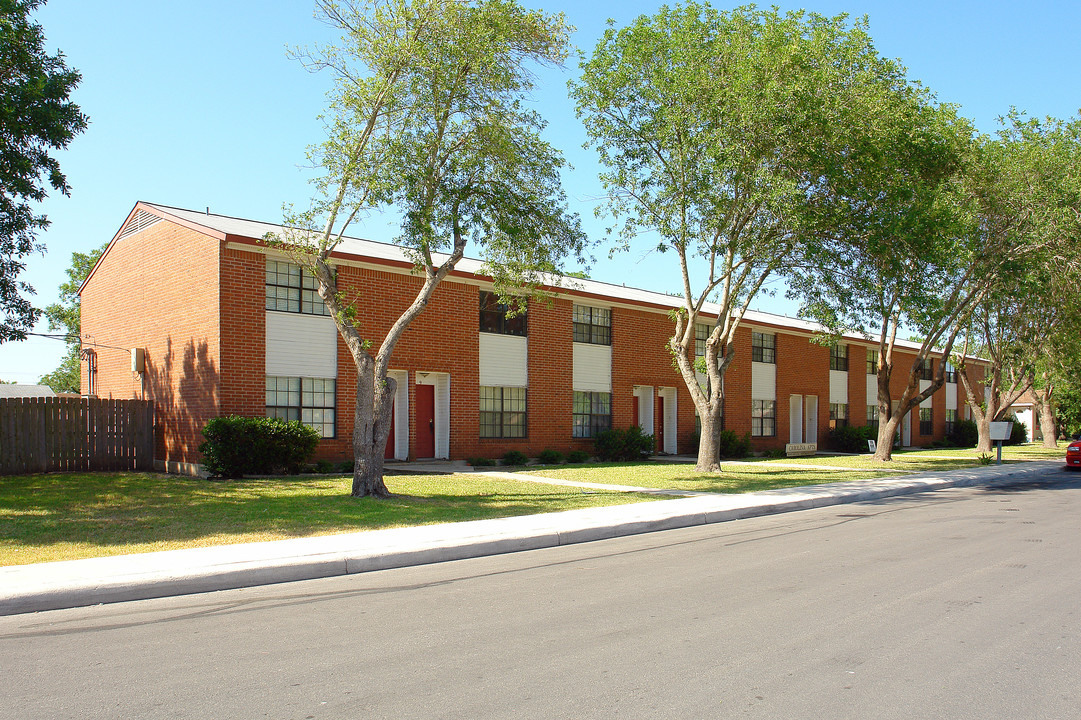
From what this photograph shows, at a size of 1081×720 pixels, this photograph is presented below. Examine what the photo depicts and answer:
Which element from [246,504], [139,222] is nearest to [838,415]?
[139,222]

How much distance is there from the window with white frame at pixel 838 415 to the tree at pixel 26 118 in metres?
32.1

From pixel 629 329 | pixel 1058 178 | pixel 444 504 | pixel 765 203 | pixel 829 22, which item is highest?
pixel 829 22

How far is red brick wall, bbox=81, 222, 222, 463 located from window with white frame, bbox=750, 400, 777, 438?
21827mm

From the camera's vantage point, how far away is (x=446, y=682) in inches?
198

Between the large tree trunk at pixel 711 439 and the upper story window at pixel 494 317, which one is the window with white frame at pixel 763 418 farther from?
the upper story window at pixel 494 317

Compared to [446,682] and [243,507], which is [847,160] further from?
[446,682]

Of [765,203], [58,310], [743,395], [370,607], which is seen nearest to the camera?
[370,607]

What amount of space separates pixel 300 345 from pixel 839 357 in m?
27.8

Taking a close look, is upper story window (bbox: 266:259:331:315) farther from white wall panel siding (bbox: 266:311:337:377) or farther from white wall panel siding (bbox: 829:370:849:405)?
white wall panel siding (bbox: 829:370:849:405)

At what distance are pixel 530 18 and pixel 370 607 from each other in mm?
11342

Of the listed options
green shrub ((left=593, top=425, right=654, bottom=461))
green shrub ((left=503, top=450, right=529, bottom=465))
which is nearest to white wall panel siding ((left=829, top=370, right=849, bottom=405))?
green shrub ((left=593, top=425, right=654, bottom=461))

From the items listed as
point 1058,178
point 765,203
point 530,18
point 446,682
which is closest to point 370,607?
point 446,682

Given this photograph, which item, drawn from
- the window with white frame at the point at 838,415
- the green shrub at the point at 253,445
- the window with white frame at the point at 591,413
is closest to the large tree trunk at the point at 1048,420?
the window with white frame at the point at 838,415

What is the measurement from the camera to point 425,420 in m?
22.8
